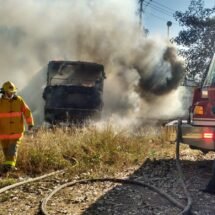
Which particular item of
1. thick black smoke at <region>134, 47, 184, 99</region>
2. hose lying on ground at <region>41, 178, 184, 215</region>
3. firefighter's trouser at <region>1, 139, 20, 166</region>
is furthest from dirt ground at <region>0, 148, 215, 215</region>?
thick black smoke at <region>134, 47, 184, 99</region>

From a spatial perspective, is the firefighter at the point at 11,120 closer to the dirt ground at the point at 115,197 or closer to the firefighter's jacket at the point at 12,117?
the firefighter's jacket at the point at 12,117

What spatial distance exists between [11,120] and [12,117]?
0.06 m

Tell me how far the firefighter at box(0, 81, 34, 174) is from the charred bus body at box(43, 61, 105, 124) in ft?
17.7

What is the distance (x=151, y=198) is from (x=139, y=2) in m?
31.6

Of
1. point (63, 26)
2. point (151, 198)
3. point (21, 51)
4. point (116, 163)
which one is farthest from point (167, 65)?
point (151, 198)

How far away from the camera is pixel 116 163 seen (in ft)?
25.7

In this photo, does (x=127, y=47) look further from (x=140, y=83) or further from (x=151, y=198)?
(x=151, y=198)

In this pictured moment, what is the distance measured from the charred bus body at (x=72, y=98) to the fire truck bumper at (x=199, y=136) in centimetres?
686

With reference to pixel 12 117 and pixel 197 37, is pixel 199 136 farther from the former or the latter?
pixel 197 37

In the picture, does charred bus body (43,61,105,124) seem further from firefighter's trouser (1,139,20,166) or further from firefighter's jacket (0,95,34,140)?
firefighter's trouser (1,139,20,166)

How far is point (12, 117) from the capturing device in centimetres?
762

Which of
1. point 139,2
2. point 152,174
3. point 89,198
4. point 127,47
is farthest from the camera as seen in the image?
point 139,2

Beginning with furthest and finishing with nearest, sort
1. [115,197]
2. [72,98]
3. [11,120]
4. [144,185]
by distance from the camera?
[72,98]
[11,120]
[144,185]
[115,197]

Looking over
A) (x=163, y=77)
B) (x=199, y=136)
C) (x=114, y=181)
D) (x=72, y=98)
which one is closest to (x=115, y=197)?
(x=114, y=181)
